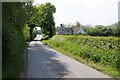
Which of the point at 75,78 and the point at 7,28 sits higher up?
the point at 7,28

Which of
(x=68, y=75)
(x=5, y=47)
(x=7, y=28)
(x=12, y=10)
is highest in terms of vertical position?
(x=12, y=10)

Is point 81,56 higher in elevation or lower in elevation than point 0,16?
lower

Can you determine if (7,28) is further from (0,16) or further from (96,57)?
(96,57)

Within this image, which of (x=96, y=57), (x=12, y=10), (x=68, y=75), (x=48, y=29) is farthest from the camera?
(x=48, y=29)

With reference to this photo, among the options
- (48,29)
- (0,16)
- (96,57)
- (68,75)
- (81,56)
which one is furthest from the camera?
(48,29)

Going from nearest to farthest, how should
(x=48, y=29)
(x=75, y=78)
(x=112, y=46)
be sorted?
(x=75, y=78) < (x=112, y=46) < (x=48, y=29)

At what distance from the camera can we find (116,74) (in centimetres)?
1745

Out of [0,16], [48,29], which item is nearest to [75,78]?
[0,16]

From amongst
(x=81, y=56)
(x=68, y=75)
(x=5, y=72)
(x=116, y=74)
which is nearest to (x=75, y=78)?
(x=68, y=75)

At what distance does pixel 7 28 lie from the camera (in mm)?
10672

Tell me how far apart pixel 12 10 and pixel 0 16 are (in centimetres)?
168

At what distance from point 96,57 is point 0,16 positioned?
14.6 metres

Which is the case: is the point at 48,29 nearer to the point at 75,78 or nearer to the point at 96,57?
the point at 96,57

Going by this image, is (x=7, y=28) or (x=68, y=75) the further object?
(x=68, y=75)
